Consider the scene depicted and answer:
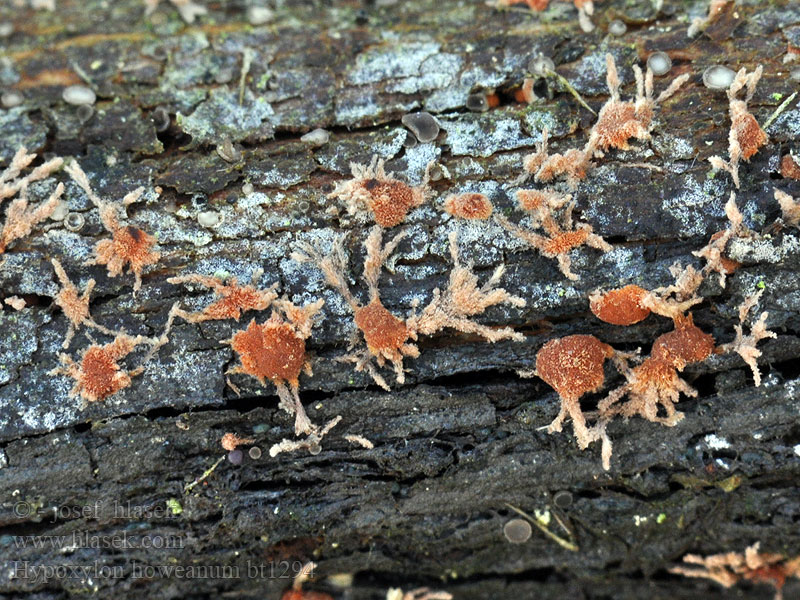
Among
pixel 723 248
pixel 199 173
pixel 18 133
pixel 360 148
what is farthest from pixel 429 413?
pixel 18 133

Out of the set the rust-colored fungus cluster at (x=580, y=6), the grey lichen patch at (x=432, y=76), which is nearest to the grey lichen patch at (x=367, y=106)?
the grey lichen patch at (x=432, y=76)

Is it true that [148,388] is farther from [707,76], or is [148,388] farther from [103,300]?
[707,76]

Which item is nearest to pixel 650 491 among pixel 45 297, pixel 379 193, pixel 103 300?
pixel 379 193

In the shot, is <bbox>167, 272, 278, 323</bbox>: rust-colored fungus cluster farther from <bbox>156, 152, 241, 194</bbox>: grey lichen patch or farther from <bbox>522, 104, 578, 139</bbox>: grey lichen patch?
<bbox>522, 104, 578, 139</bbox>: grey lichen patch

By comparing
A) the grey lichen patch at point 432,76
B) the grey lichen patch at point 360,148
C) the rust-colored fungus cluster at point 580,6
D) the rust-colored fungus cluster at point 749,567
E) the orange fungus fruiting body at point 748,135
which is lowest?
the rust-colored fungus cluster at point 749,567

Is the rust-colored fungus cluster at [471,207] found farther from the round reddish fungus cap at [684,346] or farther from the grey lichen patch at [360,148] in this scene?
the round reddish fungus cap at [684,346]

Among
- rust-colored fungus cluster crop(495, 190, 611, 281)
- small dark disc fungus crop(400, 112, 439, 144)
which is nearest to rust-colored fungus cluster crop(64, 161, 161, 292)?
small dark disc fungus crop(400, 112, 439, 144)
